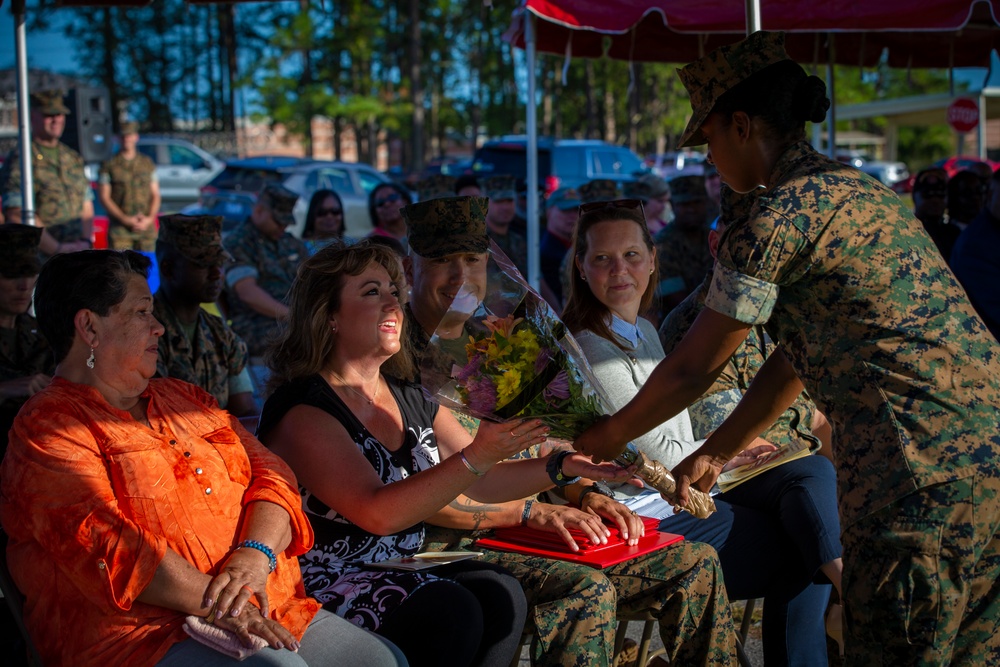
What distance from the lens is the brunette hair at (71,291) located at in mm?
2527

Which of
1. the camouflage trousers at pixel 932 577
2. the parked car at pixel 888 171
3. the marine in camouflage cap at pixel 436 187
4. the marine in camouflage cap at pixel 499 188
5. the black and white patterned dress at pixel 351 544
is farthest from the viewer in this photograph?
the parked car at pixel 888 171

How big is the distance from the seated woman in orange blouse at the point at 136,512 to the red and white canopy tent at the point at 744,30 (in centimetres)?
366

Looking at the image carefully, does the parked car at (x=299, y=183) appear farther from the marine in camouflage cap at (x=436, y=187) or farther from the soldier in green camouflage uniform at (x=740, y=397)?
the soldier in green camouflage uniform at (x=740, y=397)

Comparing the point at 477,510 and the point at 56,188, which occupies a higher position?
the point at 56,188

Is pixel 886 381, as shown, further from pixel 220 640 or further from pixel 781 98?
pixel 220 640

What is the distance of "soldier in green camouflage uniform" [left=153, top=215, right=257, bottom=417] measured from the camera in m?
4.08

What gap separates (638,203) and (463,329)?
62.5 inches

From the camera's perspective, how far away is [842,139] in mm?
51531

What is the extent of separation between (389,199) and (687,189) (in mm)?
2514

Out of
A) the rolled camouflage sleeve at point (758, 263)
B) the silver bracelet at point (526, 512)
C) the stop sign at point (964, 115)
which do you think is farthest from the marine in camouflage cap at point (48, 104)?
the stop sign at point (964, 115)

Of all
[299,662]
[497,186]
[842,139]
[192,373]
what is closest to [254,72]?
[497,186]

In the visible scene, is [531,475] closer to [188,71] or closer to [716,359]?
[716,359]

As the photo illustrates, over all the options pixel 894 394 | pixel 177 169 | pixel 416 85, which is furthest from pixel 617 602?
pixel 416 85

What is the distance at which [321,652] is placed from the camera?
241 cm
